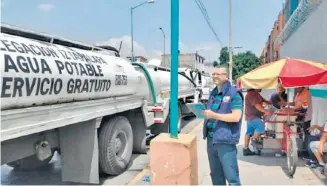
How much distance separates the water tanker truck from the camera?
139 inches

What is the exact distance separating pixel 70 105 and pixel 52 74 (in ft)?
1.89

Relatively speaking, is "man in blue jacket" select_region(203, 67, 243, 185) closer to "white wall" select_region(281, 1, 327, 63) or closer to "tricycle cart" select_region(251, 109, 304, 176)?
"tricycle cart" select_region(251, 109, 304, 176)

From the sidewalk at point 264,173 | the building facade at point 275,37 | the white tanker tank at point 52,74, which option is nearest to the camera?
the white tanker tank at point 52,74

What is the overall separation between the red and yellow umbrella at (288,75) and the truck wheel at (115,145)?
8.05 feet

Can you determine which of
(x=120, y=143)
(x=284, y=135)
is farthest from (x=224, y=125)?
(x=284, y=135)

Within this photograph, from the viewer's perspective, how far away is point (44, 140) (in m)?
4.44

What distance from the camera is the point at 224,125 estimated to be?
3.94 m

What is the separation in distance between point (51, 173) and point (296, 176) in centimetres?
451

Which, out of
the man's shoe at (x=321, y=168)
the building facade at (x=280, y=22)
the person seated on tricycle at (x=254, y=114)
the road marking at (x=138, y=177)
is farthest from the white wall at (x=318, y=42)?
the building facade at (x=280, y=22)

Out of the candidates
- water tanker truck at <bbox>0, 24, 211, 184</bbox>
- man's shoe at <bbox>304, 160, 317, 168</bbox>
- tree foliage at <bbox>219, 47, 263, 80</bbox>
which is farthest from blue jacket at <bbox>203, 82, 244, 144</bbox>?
tree foliage at <bbox>219, 47, 263, 80</bbox>

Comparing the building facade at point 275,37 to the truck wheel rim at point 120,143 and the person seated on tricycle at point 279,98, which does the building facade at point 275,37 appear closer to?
the person seated on tricycle at point 279,98

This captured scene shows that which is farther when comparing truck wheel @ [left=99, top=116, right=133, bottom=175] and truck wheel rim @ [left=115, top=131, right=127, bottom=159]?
truck wheel rim @ [left=115, top=131, right=127, bottom=159]

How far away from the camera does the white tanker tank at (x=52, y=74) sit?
3.43m

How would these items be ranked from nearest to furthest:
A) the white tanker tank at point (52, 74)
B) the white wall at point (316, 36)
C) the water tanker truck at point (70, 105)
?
the white tanker tank at point (52, 74)
the water tanker truck at point (70, 105)
the white wall at point (316, 36)
